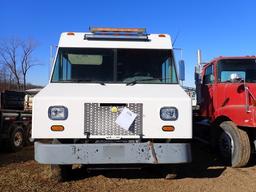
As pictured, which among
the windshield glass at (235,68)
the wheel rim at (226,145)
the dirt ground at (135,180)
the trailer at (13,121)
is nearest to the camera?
the dirt ground at (135,180)

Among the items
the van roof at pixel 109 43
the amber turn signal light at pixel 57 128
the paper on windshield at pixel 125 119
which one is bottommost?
the amber turn signal light at pixel 57 128

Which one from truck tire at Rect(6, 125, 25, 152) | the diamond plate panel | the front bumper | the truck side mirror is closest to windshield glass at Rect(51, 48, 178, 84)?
the truck side mirror

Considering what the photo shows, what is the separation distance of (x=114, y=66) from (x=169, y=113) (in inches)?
68.8

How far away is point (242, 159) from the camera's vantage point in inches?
331

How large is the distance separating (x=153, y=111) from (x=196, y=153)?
4.48 metres

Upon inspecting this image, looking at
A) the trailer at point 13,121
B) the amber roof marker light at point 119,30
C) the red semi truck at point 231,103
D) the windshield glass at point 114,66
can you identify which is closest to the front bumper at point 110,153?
the windshield glass at point 114,66

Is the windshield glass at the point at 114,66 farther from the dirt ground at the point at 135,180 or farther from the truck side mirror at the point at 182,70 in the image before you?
the dirt ground at the point at 135,180

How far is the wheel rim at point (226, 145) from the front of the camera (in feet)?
29.2

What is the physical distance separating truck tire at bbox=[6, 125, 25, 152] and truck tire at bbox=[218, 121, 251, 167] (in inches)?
244

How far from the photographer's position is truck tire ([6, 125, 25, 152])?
12039mm

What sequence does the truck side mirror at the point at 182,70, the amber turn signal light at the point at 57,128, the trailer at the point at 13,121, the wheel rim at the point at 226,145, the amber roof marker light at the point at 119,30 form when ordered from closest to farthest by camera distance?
the amber turn signal light at the point at 57,128 < the truck side mirror at the point at 182,70 < the amber roof marker light at the point at 119,30 < the wheel rim at the point at 226,145 < the trailer at the point at 13,121

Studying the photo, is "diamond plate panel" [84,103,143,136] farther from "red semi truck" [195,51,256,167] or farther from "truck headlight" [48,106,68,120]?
"red semi truck" [195,51,256,167]

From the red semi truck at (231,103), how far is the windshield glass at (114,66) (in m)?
1.71

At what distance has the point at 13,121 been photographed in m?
12.6
